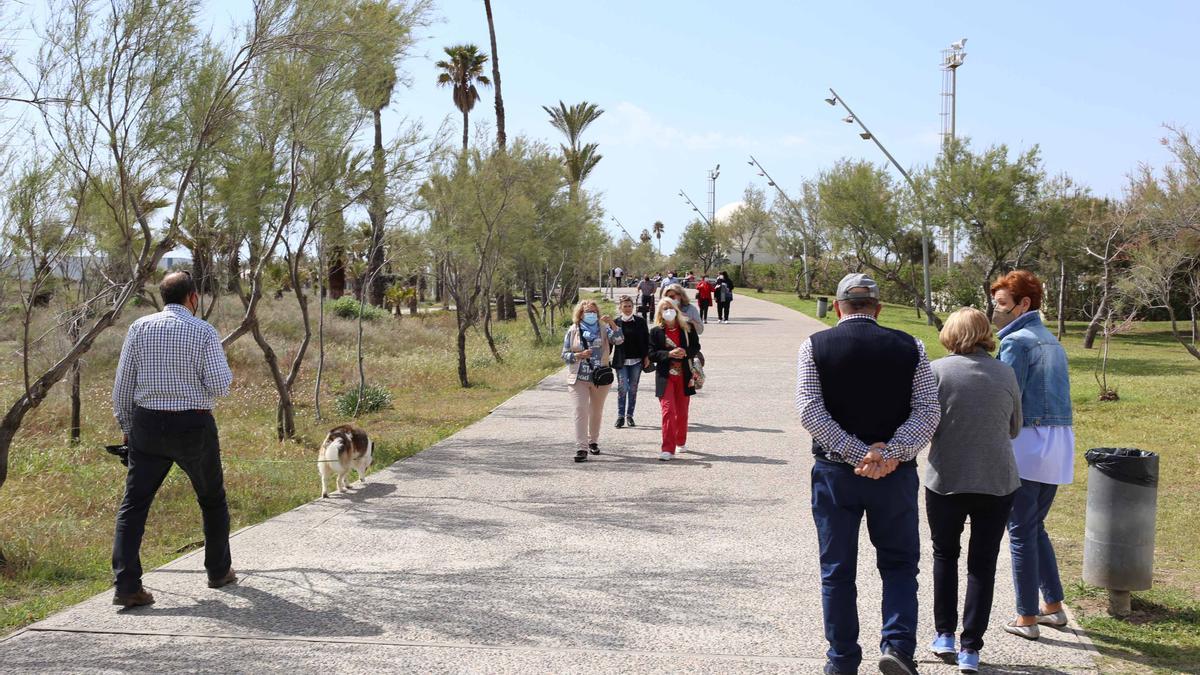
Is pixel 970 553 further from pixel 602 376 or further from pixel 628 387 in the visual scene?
pixel 628 387

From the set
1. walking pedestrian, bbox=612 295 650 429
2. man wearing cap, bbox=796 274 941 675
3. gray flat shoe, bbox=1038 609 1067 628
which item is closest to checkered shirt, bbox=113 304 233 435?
man wearing cap, bbox=796 274 941 675

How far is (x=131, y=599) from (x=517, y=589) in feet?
6.33

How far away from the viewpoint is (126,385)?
5422 mm

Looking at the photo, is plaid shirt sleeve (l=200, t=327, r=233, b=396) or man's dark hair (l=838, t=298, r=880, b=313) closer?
man's dark hair (l=838, t=298, r=880, b=313)

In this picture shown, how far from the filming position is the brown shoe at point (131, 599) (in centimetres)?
526

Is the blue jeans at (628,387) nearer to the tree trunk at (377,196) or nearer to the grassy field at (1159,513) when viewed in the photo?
the tree trunk at (377,196)

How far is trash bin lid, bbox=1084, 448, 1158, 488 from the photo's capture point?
205 inches

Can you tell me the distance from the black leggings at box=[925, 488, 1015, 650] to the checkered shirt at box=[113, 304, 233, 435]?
11.6 ft

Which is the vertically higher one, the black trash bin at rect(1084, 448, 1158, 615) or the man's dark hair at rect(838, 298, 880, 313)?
the man's dark hair at rect(838, 298, 880, 313)

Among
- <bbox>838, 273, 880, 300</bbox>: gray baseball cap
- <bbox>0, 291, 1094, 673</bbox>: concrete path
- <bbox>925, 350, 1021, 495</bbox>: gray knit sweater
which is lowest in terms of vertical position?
<bbox>0, 291, 1094, 673</bbox>: concrete path

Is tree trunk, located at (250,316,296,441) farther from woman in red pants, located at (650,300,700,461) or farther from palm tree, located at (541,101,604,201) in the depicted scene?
palm tree, located at (541,101,604,201)

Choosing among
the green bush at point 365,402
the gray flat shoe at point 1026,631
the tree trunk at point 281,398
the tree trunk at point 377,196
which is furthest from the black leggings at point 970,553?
the green bush at point 365,402

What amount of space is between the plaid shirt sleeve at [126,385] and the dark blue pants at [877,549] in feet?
11.3

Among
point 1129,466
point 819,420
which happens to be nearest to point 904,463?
point 819,420
